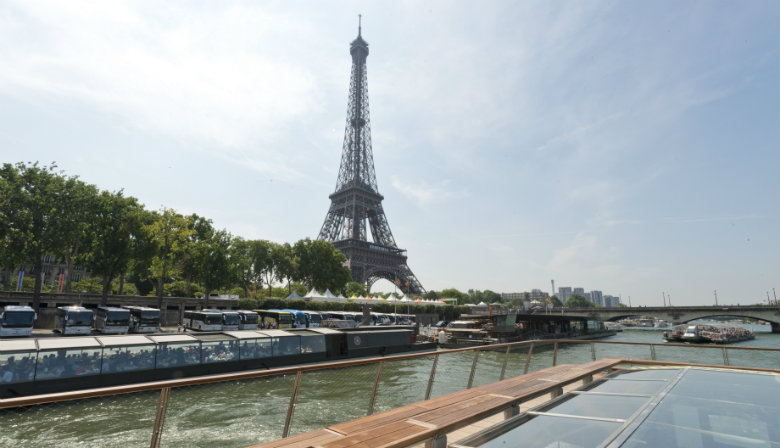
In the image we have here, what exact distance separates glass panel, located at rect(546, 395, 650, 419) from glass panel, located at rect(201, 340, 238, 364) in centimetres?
1612

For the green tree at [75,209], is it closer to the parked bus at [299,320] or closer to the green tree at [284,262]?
the parked bus at [299,320]

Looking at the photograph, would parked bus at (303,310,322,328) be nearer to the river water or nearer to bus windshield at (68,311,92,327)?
bus windshield at (68,311,92,327)

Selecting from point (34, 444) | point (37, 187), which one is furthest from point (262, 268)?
point (34, 444)

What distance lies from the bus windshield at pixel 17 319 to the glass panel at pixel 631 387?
32.6 meters

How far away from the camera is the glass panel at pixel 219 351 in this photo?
1742 cm

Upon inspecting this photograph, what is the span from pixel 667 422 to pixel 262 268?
227 feet

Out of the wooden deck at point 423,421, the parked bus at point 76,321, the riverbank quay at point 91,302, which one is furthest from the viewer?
the riverbank quay at point 91,302

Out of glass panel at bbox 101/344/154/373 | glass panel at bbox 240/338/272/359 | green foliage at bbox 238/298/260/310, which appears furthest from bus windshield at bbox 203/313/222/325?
green foliage at bbox 238/298/260/310

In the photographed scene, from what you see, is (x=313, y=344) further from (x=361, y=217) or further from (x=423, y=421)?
(x=361, y=217)

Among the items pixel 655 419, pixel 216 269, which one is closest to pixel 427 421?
pixel 655 419

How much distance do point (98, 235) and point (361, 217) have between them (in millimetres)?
58830

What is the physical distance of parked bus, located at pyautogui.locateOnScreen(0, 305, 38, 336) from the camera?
2483 cm

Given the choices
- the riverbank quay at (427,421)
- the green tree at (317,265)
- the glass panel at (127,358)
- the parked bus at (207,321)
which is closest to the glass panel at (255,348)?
the glass panel at (127,358)

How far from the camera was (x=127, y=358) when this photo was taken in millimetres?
15352
